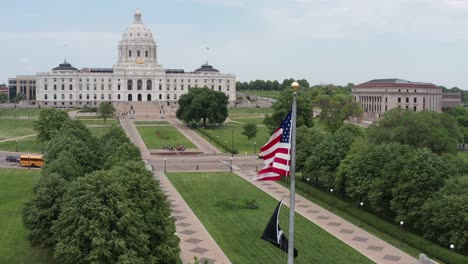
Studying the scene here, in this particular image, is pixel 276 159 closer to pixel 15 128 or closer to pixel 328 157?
pixel 328 157

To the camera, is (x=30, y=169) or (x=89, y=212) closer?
(x=89, y=212)

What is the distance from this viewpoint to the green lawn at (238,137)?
8569 cm

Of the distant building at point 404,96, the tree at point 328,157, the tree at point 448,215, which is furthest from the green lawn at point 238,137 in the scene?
the distant building at point 404,96

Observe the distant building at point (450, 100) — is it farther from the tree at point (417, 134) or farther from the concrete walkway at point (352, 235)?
the concrete walkway at point (352, 235)

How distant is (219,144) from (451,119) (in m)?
35.9

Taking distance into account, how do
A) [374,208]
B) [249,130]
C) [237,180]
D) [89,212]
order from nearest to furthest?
[89,212] → [374,208] → [237,180] → [249,130]

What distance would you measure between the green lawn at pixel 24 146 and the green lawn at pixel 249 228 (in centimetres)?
3466

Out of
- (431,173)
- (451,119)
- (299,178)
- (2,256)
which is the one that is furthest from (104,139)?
(451,119)

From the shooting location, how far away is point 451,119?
7669 cm

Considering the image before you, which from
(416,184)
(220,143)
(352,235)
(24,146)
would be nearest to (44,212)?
(352,235)

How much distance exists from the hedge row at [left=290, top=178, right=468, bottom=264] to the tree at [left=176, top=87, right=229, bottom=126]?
193 feet

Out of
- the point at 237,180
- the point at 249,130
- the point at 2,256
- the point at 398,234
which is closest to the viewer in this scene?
the point at 2,256

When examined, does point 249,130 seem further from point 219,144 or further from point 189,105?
point 189,105

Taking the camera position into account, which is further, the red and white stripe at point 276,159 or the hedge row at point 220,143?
the hedge row at point 220,143
